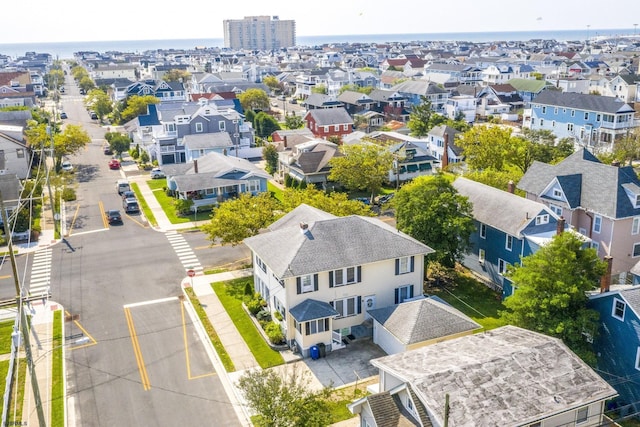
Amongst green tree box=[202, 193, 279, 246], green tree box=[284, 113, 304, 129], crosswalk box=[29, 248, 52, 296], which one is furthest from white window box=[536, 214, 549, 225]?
green tree box=[284, 113, 304, 129]

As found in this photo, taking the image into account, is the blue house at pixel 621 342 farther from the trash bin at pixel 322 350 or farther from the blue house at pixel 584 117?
the blue house at pixel 584 117

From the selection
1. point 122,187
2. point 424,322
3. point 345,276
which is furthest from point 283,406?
point 122,187

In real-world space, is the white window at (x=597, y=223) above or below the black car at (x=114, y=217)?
above

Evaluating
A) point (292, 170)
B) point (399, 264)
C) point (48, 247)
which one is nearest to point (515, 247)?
point (399, 264)

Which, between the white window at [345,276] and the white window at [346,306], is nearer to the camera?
the white window at [345,276]

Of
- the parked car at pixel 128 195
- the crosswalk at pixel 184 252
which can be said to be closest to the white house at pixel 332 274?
the crosswalk at pixel 184 252

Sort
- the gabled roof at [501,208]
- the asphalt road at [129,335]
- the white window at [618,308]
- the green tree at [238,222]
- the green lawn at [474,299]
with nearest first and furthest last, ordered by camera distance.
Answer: the white window at [618,308], the asphalt road at [129,335], the green lawn at [474,299], the gabled roof at [501,208], the green tree at [238,222]

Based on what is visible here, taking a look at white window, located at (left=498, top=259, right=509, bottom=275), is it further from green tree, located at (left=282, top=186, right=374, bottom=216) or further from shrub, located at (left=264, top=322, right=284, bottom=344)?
shrub, located at (left=264, top=322, right=284, bottom=344)
